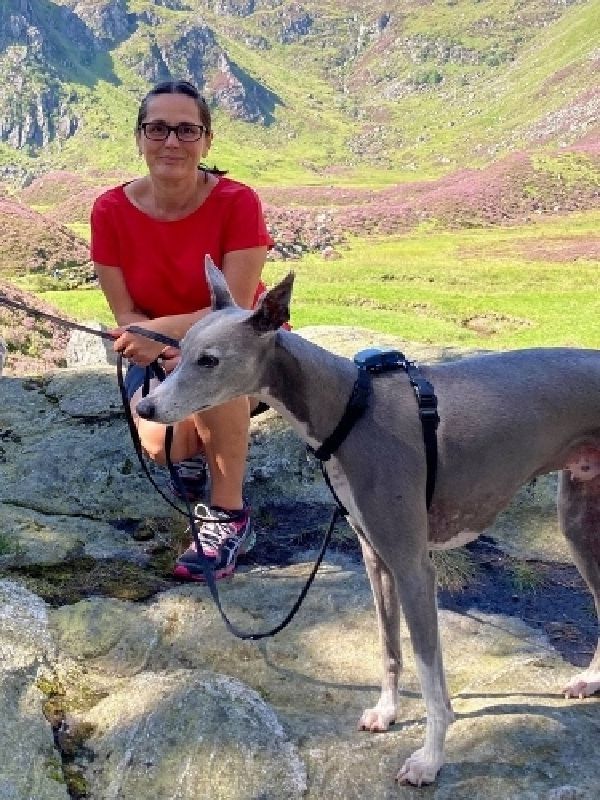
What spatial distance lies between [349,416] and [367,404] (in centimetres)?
11

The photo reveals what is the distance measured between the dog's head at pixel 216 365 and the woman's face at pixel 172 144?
6.46 feet

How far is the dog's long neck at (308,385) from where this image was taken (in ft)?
12.4

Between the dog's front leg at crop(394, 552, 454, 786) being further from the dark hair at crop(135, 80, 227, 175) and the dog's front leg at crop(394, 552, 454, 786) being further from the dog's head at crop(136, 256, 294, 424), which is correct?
the dark hair at crop(135, 80, 227, 175)

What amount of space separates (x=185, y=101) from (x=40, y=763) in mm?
3942

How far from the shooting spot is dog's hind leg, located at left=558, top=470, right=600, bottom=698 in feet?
14.3

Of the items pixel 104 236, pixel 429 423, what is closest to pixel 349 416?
pixel 429 423

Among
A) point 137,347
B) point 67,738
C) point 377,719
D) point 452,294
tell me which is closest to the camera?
point 67,738

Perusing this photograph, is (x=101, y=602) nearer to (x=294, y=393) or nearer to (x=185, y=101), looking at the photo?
(x=294, y=393)

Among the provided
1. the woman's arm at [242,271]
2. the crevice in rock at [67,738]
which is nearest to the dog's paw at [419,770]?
the crevice in rock at [67,738]

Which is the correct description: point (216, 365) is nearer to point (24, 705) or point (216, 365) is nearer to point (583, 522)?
point (24, 705)

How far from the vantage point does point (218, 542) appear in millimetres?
5410

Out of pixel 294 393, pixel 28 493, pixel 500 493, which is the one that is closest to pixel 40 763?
pixel 294 393

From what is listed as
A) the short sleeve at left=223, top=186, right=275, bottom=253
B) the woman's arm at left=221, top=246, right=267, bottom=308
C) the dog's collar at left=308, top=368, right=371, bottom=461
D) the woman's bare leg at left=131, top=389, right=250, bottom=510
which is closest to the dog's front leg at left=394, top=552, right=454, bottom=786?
the dog's collar at left=308, top=368, right=371, bottom=461

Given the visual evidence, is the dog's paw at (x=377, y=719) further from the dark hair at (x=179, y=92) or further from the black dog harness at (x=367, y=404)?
the dark hair at (x=179, y=92)
